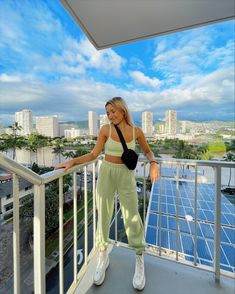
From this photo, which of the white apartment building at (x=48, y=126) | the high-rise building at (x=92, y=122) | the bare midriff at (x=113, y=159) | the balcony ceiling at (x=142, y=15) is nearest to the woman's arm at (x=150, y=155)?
the bare midriff at (x=113, y=159)

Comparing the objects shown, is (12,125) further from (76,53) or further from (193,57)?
(193,57)

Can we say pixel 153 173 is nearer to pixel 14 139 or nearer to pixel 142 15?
pixel 14 139

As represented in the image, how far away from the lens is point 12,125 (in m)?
0.96

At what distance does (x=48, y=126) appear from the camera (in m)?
1.28

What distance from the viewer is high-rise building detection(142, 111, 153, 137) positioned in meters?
1.66

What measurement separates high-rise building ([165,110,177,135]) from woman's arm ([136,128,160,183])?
515 mm

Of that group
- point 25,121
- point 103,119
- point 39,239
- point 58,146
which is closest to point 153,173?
point 103,119

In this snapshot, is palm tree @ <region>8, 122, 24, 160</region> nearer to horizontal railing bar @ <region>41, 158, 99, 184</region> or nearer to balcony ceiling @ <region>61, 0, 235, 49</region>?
horizontal railing bar @ <region>41, 158, 99, 184</region>

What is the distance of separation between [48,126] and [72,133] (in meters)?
0.24

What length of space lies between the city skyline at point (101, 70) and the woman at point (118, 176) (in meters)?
0.24

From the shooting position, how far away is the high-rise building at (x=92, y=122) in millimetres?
1589

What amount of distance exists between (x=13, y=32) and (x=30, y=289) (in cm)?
161

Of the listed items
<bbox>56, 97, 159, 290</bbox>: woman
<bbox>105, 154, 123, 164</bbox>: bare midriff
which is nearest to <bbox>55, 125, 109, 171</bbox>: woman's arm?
<bbox>56, 97, 159, 290</bbox>: woman

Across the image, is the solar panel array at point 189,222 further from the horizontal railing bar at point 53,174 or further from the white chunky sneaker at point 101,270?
the horizontal railing bar at point 53,174
